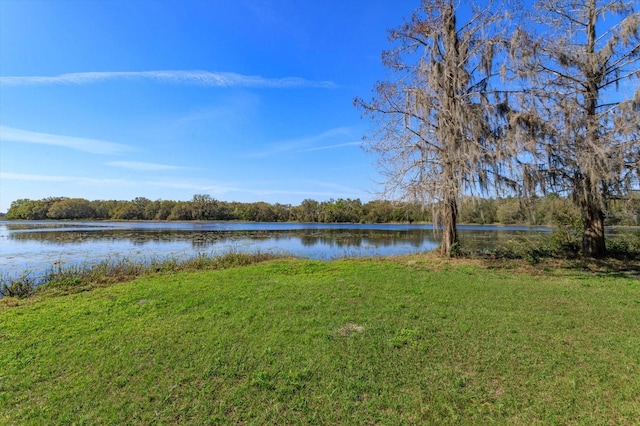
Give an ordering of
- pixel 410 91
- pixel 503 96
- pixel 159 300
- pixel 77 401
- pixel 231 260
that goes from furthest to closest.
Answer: pixel 231 260, pixel 410 91, pixel 503 96, pixel 159 300, pixel 77 401

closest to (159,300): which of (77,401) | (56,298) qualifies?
(56,298)

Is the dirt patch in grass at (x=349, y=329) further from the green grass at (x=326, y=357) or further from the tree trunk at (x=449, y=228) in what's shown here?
the tree trunk at (x=449, y=228)

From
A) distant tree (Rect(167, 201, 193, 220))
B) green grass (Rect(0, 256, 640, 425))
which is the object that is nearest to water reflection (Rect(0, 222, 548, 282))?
green grass (Rect(0, 256, 640, 425))

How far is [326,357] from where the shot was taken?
3066 millimetres

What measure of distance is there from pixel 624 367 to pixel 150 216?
297ft

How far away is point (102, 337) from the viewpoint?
11.9ft

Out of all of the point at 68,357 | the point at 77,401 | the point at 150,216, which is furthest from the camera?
the point at 150,216

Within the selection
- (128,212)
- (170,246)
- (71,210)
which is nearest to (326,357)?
(170,246)

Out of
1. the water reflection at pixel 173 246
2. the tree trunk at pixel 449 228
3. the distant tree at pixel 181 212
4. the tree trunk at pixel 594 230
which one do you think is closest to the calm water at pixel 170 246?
the water reflection at pixel 173 246

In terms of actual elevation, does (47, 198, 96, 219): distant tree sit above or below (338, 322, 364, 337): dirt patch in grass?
above

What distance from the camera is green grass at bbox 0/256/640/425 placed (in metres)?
2.31

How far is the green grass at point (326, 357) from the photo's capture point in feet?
7.57

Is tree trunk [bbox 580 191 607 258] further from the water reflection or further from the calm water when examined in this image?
the calm water

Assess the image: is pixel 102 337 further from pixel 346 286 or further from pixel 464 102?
pixel 464 102
